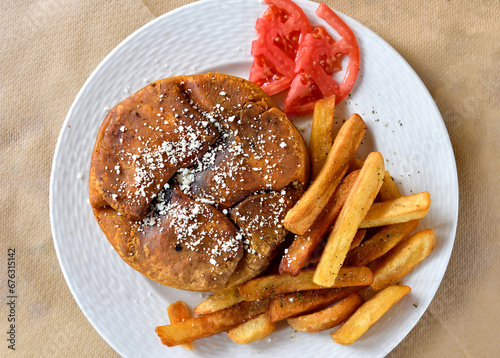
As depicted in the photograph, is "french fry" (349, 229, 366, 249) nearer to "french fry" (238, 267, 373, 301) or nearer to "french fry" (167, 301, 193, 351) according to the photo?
"french fry" (238, 267, 373, 301)

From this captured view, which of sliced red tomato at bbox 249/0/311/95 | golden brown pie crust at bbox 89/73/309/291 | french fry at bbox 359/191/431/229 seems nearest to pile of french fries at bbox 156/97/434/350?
french fry at bbox 359/191/431/229

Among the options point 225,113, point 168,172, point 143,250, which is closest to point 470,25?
point 225,113

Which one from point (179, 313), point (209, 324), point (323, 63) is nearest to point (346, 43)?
point (323, 63)

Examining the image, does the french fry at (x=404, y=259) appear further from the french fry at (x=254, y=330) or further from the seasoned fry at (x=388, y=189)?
the french fry at (x=254, y=330)

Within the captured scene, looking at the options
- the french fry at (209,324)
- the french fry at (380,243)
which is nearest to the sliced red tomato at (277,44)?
the french fry at (380,243)

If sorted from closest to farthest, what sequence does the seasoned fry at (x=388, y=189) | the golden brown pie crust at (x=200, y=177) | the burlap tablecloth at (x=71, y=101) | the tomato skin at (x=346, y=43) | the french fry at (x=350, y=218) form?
the french fry at (x=350, y=218) → the golden brown pie crust at (x=200, y=177) → the seasoned fry at (x=388, y=189) → the tomato skin at (x=346, y=43) → the burlap tablecloth at (x=71, y=101)

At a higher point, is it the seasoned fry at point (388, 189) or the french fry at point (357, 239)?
the seasoned fry at point (388, 189)

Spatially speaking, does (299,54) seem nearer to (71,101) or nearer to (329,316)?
(329,316)
